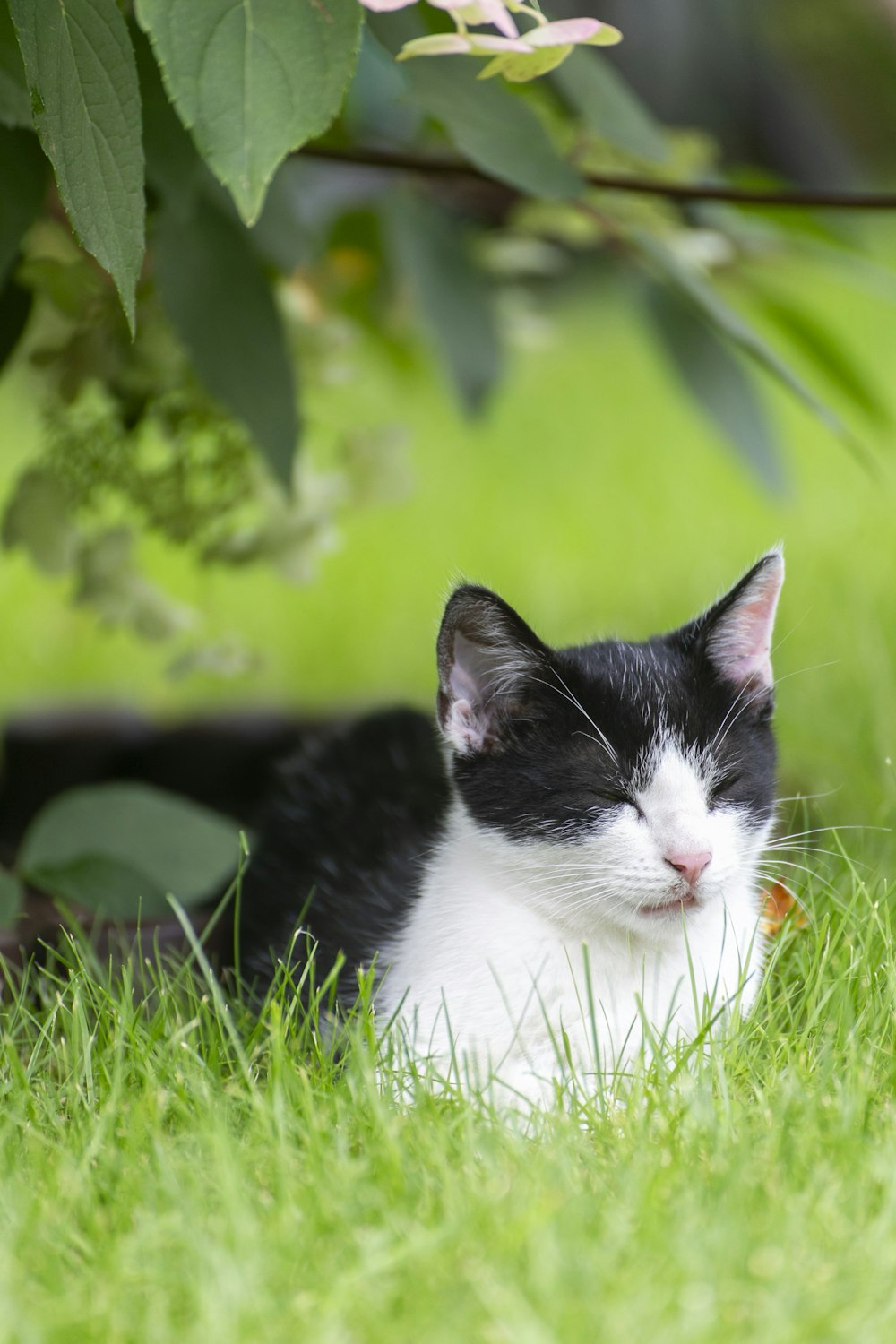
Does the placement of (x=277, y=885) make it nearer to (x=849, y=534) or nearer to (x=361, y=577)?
(x=361, y=577)

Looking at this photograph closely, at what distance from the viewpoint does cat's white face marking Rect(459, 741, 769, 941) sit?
1.37 m

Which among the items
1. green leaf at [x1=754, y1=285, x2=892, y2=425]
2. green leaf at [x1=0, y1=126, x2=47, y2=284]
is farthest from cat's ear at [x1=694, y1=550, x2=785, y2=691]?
green leaf at [x1=0, y1=126, x2=47, y2=284]

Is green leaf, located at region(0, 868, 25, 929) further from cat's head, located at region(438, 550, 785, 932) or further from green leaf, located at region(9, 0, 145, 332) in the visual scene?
green leaf, located at region(9, 0, 145, 332)

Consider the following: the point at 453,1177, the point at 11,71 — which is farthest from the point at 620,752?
the point at 11,71

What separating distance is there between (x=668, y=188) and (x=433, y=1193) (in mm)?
1090

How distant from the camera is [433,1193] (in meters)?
1.12

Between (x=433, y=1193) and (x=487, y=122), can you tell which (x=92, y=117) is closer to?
(x=487, y=122)

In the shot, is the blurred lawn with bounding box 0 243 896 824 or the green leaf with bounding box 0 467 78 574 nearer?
the green leaf with bounding box 0 467 78 574

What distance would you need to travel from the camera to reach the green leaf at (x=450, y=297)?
212 centimetres

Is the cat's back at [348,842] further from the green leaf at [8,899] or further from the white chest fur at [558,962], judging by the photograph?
the green leaf at [8,899]

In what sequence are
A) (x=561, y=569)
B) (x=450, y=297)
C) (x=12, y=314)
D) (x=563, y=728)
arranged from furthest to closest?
(x=561, y=569) < (x=450, y=297) < (x=12, y=314) < (x=563, y=728)

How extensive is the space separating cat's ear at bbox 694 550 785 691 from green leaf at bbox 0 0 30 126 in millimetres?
821

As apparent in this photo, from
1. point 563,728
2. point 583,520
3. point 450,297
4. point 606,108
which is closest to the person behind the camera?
point 563,728

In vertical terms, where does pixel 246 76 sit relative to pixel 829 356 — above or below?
above
